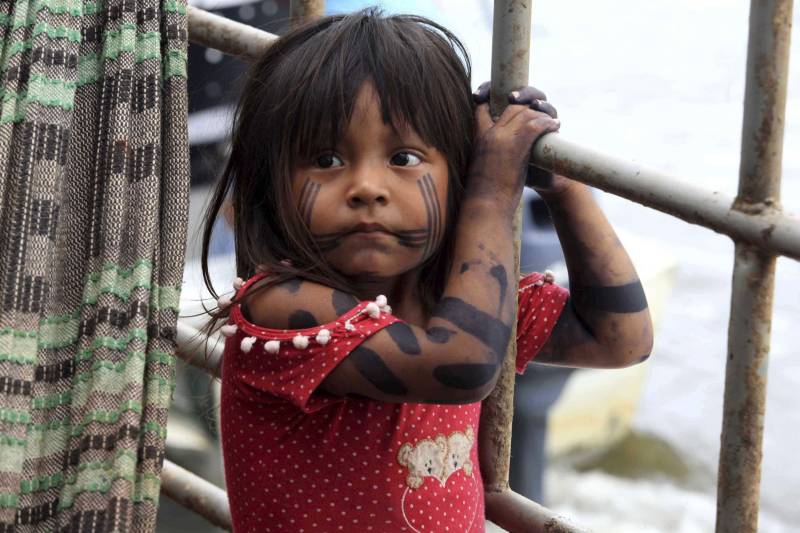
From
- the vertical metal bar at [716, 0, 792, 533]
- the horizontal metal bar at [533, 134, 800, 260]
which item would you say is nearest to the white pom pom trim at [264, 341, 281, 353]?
the horizontal metal bar at [533, 134, 800, 260]

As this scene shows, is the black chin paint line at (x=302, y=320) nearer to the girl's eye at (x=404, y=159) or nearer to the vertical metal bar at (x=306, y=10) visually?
the girl's eye at (x=404, y=159)

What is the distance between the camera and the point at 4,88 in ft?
4.18

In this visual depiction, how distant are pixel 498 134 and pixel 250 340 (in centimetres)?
33

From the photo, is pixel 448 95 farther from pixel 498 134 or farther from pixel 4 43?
pixel 4 43

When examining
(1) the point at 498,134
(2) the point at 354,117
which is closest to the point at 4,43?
(2) the point at 354,117

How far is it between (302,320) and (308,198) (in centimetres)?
13

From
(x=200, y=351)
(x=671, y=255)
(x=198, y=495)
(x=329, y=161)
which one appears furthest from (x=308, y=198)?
(x=671, y=255)

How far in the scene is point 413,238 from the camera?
1236mm

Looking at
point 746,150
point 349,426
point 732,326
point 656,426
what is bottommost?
point 656,426

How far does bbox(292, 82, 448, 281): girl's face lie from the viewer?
3.95ft

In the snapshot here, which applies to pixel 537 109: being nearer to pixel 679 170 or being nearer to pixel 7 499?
pixel 7 499

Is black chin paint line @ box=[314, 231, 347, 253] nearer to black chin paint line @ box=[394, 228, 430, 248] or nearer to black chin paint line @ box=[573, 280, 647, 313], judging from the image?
black chin paint line @ box=[394, 228, 430, 248]

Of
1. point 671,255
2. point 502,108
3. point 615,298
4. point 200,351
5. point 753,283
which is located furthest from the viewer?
point 671,255

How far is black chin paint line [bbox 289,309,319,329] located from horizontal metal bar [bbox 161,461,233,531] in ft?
1.83
